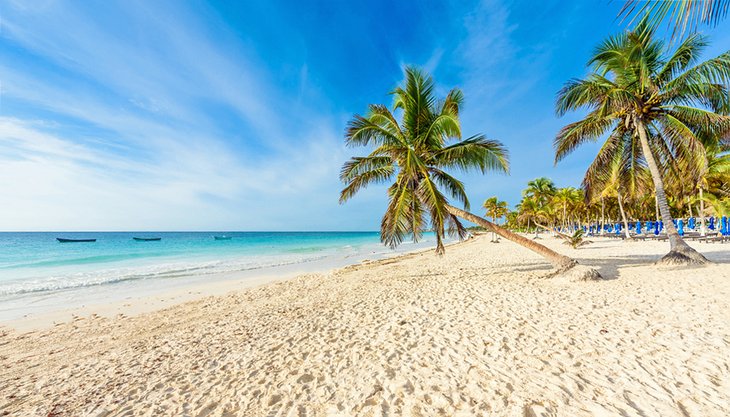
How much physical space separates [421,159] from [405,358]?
6.38 meters

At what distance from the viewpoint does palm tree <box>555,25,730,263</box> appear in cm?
747

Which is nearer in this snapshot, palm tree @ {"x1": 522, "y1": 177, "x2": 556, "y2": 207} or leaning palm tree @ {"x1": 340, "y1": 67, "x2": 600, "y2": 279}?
leaning palm tree @ {"x1": 340, "y1": 67, "x2": 600, "y2": 279}

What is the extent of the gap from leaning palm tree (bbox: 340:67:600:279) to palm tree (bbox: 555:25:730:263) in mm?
3639

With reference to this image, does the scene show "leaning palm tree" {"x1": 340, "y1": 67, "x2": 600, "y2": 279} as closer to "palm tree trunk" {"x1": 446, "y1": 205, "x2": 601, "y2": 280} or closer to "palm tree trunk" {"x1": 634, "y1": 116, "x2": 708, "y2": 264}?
"palm tree trunk" {"x1": 446, "y1": 205, "x2": 601, "y2": 280}

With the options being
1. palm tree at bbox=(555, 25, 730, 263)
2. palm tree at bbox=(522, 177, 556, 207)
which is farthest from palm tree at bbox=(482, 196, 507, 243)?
palm tree at bbox=(555, 25, 730, 263)

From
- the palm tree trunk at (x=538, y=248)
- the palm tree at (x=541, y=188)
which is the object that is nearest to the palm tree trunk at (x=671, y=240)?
the palm tree trunk at (x=538, y=248)

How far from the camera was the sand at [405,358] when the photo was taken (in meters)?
2.53

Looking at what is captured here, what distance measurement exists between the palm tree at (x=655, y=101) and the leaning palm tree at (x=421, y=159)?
11.9 ft

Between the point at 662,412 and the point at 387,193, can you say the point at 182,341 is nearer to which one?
the point at 662,412

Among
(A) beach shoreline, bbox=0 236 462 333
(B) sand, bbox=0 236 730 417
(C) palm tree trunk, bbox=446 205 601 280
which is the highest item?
(C) palm tree trunk, bbox=446 205 601 280

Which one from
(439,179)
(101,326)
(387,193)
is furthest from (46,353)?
(439,179)

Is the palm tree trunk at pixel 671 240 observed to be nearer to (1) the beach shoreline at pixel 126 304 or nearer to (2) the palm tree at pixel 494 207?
(1) the beach shoreline at pixel 126 304

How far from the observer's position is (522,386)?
266 centimetres

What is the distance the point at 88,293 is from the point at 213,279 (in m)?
3.93
